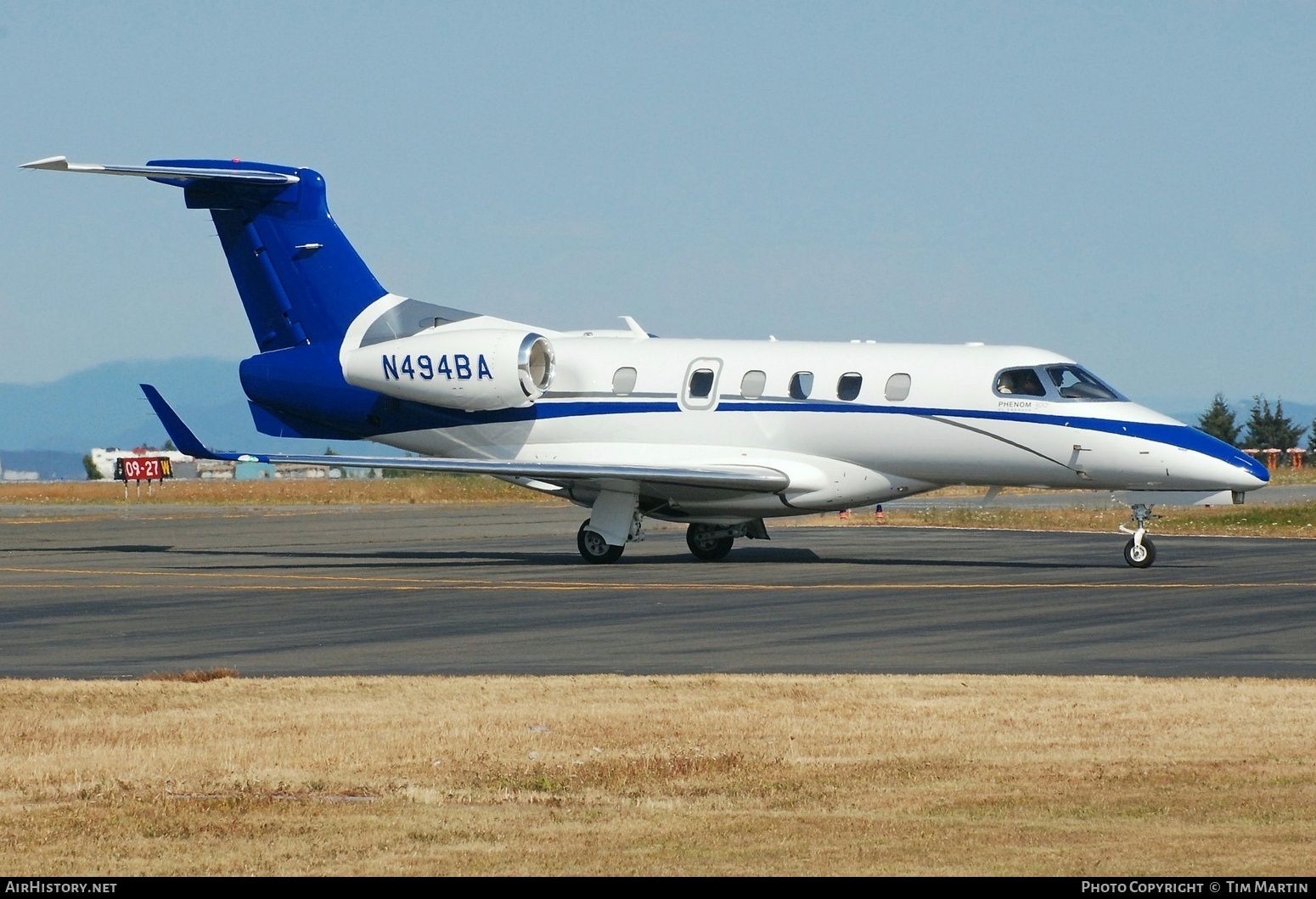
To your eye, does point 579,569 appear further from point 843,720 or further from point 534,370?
point 843,720

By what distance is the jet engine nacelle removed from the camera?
2880 centimetres

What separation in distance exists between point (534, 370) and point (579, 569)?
3850 mm

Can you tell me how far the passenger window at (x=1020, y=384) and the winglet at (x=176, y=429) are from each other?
476 inches

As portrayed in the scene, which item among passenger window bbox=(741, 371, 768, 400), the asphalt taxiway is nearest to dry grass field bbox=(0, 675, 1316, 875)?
the asphalt taxiway

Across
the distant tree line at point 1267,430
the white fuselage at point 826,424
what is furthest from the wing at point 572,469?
the distant tree line at point 1267,430

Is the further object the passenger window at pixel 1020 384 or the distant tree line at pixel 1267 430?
the distant tree line at pixel 1267 430

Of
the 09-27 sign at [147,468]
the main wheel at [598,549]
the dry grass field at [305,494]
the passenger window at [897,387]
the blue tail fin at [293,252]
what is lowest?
the dry grass field at [305,494]

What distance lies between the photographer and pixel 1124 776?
9.88 meters

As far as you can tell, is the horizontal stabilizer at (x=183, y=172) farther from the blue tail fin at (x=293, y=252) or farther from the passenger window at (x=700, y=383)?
the passenger window at (x=700, y=383)

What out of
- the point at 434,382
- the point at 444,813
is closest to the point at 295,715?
the point at 444,813

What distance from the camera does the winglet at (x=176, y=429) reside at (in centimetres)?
2742

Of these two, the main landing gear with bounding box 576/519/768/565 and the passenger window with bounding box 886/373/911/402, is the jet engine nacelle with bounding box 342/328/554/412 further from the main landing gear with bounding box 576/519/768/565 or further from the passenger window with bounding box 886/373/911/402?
the passenger window with bounding box 886/373/911/402

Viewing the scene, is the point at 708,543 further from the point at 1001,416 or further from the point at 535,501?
the point at 535,501

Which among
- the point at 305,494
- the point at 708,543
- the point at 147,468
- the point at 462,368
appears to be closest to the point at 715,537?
the point at 708,543
